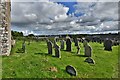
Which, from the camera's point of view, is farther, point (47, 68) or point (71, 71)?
point (47, 68)

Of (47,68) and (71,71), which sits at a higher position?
(47,68)

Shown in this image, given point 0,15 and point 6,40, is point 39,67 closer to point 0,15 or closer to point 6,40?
point 6,40

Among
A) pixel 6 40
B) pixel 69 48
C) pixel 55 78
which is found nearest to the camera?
pixel 55 78

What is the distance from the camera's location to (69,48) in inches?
1040

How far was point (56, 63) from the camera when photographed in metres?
18.5

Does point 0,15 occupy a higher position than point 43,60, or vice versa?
point 0,15

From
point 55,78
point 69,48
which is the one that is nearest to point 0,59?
point 55,78

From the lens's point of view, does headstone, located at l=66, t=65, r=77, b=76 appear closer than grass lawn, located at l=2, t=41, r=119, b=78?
No

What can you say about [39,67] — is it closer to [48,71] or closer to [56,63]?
[48,71]

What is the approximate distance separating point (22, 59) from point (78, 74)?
16.2 ft

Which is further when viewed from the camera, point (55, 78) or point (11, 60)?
point (11, 60)

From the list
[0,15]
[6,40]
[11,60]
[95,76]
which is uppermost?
[0,15]

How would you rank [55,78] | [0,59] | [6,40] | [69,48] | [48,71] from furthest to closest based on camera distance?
[69,48] → [6,40] → [0,59] → [48,71] → [55,78]

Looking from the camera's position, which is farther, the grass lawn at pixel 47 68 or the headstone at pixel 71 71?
the headstone at pixel 71 71
